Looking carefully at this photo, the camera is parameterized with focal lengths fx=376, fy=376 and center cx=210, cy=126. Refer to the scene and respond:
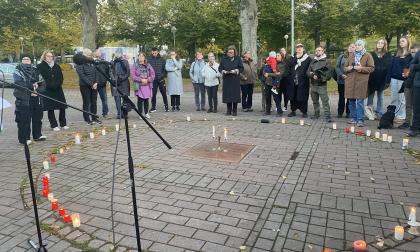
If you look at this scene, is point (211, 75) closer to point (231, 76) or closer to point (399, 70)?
point (231, 76)

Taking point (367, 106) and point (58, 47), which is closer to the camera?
point (367, 106)

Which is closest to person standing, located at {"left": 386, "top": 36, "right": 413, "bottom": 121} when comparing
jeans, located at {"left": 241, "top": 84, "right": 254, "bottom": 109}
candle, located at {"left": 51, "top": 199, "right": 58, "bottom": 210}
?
jeans, located at {"left": 241, "top": 84, "right": 254, "bottom": 109}

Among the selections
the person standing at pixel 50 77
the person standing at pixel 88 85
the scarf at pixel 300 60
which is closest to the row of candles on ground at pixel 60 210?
the person standing at pixel 50 77

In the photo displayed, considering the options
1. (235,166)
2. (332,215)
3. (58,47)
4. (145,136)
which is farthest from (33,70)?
(58,47)

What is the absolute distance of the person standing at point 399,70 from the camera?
31.0 feet

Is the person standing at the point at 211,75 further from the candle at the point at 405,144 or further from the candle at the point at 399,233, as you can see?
the candle at the point at 399,233

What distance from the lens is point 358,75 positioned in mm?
9477

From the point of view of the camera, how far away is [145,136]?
9016mm

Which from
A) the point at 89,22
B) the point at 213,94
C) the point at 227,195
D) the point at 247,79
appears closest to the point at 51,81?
the point at 213,94

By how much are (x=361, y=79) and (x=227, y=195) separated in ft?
19.4

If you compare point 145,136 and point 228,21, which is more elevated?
point 228,21

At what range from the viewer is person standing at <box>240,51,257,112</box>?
12023 millimetres

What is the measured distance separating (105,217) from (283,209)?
7.17 feet

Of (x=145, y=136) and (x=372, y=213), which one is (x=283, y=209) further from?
(x=145, y=136)
